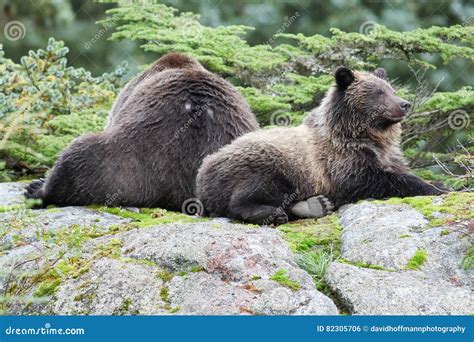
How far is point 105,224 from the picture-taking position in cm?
765

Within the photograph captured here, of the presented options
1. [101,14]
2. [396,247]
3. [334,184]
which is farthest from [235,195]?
[101,14]

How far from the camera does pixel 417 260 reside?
19.5 ft

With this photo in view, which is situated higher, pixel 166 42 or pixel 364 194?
pixel 166 42

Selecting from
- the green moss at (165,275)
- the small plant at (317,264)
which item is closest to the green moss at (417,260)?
the small plant at (317,264)

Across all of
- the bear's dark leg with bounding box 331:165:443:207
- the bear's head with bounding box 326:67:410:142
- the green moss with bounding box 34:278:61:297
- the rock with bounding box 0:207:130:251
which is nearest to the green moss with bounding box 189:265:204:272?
the green moss with bounding box 34:278:61:297

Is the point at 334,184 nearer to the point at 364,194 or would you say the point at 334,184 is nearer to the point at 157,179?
the point at 364,194

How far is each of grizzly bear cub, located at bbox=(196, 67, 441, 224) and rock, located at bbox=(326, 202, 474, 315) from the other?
120 cm

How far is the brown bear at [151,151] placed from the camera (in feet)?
28.5

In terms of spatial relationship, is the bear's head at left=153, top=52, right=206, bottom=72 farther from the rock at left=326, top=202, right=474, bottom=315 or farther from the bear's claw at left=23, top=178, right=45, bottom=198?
the rock at left=326, top=202, right=474, bottom=315

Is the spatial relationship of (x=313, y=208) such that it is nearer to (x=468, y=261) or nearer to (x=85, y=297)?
(x=468, y=261)

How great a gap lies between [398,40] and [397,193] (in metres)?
2.83

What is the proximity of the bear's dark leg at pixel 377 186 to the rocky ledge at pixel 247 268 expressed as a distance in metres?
1.10

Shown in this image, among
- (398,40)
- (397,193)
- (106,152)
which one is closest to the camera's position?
(397,193)

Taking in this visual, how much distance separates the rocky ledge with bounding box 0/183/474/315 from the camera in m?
5.34
